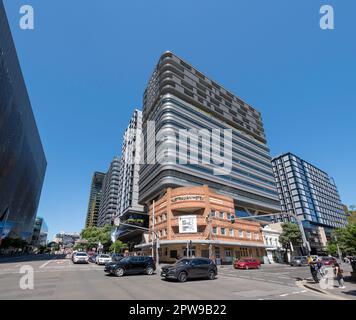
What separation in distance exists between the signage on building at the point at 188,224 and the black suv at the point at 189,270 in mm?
22290

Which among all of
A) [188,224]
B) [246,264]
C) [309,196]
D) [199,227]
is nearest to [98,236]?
[188,224]

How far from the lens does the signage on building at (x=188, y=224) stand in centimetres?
4012

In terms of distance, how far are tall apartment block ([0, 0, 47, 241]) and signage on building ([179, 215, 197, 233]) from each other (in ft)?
140

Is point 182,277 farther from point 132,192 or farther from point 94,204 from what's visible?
point 94,204

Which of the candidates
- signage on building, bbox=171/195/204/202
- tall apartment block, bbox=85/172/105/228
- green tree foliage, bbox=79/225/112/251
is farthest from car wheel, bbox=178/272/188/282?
tall apartment block, bbox=85/172/105/228

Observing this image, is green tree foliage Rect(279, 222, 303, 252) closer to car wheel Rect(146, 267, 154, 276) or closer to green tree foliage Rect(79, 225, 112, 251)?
car wheel Rect(146, 267, 154, 276)

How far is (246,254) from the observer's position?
4725cm

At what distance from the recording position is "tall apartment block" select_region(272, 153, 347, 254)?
100 meters

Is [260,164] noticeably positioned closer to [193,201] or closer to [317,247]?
[317,247]

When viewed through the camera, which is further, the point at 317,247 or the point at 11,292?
the point at 317,247

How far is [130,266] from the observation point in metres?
18.6

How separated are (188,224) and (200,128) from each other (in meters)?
34.3
